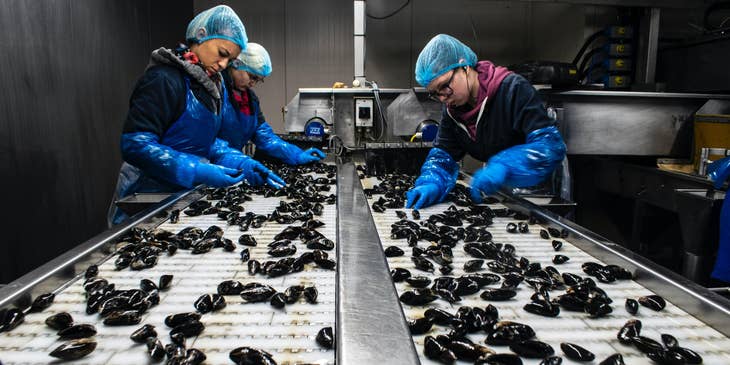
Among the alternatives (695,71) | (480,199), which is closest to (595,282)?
(480,199)

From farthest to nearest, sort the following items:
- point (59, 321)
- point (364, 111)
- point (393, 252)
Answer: point (364, 111)
point (393, 252)
point (59, 321)

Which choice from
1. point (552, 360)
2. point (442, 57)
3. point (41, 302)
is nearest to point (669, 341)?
point (552, 360)

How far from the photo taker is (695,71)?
14.7ft

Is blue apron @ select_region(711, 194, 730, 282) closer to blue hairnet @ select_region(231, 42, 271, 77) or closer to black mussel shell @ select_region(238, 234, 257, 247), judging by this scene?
black mussel shell @ select_region(238, 234, 257, 247)

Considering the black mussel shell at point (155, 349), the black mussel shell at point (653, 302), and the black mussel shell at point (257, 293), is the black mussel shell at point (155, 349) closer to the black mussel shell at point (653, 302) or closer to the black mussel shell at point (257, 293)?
the black mussel shell at point (257, 293)

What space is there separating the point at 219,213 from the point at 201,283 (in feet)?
2.33

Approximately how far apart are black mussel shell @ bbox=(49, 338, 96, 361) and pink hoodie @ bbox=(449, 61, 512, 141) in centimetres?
207

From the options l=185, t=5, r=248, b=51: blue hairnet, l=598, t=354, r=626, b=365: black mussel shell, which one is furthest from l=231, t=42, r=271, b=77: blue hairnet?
l=598, t=354, r=626, b=365: black mussel shell

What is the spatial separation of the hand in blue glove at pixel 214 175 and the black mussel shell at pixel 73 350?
4.86 ft

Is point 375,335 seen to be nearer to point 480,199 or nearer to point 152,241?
point 152,241

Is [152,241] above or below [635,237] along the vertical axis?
above

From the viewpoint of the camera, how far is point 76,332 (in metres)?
0.83

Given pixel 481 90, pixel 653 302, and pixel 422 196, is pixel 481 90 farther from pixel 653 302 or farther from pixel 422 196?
pixel 653 302

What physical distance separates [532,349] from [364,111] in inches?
123
